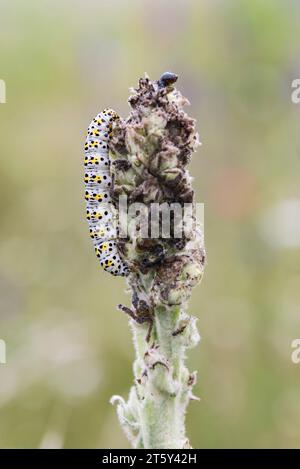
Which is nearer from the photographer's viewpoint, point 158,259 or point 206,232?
point 158,259

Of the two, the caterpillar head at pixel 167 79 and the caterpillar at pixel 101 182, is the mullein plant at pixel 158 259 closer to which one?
the caterpillar head at pixel 167 79

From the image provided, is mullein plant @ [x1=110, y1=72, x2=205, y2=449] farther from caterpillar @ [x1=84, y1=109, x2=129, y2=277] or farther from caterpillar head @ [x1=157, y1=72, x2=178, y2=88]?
caterpillar @ [x1=84, y1=109, x2=129, y2=277]

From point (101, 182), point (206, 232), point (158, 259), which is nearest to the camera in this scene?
point (158, 259)

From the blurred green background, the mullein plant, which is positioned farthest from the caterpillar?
the blurred green background

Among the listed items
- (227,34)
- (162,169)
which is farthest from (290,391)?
(227,34)

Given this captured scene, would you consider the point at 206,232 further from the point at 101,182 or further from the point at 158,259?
the point at 158,259

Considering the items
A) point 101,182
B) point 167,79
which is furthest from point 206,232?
point 167,79
